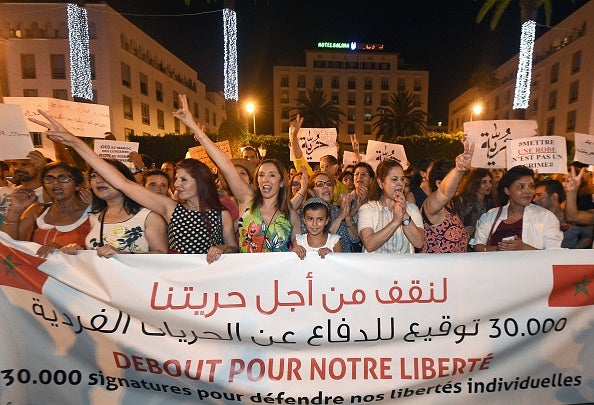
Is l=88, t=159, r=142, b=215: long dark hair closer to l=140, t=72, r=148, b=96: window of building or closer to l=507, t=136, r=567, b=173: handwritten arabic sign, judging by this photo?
l=507, t=136, r=567, b=173: handwritten arabic sign

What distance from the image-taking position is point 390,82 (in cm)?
6900

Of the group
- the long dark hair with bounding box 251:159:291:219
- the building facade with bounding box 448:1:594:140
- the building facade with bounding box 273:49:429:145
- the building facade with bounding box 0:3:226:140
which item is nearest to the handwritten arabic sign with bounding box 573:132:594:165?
the long dark hair with bounding box 251:159:291:219

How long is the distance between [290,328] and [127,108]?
33.2m

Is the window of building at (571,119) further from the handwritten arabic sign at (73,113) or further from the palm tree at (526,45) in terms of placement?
the handwritten arabic sign at (73,113)

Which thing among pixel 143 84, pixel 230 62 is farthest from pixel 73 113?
pixel 143 84

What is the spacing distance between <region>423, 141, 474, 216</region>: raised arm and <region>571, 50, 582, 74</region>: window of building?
34.7 metres

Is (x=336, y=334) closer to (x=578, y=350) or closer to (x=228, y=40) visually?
(x=578, y=350)

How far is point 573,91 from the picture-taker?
30672mm

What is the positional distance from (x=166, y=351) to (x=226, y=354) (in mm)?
387

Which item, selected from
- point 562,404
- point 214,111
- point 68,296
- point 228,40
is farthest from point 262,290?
point 214,111

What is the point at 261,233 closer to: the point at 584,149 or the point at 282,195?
the point at 282,195

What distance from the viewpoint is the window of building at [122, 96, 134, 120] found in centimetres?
3136

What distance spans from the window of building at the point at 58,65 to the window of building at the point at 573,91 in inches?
1549

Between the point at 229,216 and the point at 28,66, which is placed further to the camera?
the point at 28,66
